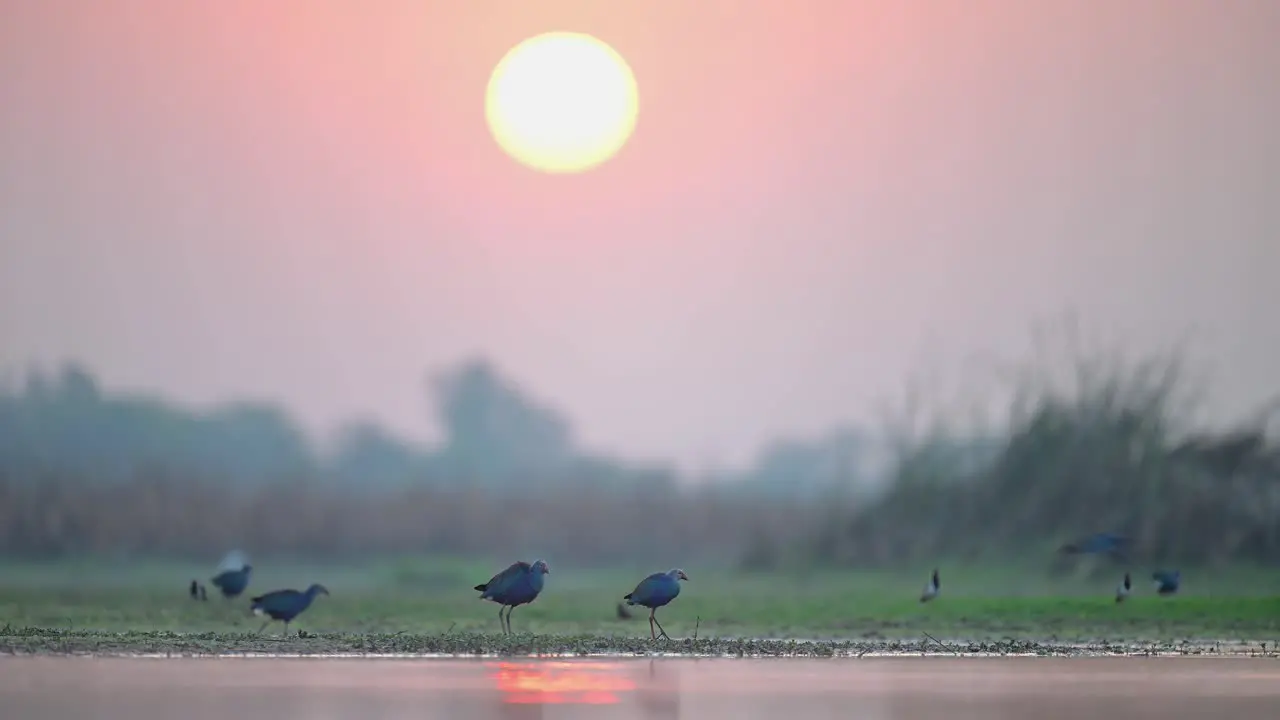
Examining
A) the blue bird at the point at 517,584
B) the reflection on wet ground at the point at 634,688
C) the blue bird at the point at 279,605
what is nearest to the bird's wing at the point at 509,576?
the blue bird at the point at 517,584

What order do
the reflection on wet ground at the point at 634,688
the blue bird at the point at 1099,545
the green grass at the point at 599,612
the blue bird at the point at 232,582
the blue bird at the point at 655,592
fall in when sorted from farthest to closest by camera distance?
the blue bird at the point at 1099,545 < the blue bird at the point at 232,582 < the blue bird at the point at 655,592 < the green grass at the point at 599,612 < the reflection on wet ground at the point at 634,688

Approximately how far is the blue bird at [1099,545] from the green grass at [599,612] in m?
0.46

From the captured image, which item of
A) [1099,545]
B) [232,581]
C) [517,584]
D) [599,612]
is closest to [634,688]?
[517,584]

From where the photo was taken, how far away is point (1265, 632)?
64.4ft

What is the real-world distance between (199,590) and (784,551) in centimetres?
933

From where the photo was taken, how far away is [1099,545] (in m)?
24.2

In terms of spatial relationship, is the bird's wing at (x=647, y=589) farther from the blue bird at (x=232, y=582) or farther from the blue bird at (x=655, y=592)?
the blue bird at (x=232, y=582)

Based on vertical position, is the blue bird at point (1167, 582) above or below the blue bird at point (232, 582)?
below

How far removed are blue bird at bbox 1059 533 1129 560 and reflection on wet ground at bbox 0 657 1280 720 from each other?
7.65 metres

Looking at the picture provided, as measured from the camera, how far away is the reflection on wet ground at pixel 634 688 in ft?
41.4

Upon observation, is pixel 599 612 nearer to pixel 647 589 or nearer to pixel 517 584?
pixel 517 584

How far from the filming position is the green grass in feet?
57.7

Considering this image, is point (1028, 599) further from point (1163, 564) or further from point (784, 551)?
point (784, 551)

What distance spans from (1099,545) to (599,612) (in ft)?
20.9
